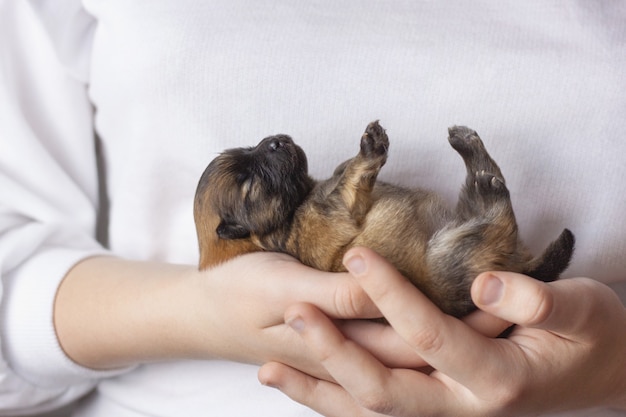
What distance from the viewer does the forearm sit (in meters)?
1.37

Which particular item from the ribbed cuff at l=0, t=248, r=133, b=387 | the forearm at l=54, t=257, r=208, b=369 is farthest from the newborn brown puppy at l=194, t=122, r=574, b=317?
the ribbed cuff at l=0, t=248, r=133, b=387

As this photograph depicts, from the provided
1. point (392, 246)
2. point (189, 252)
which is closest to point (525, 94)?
point (392, 246)

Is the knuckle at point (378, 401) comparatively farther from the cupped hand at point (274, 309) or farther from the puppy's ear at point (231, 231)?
the puppy's ear at point (231, 231)

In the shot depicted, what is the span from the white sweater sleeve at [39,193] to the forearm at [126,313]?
3 cm

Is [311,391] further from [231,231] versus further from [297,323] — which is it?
[231,231]

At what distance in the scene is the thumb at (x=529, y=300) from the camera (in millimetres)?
1005

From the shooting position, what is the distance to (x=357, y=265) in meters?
1.03

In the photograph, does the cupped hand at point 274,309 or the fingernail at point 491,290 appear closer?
the fingernail at point 491,290

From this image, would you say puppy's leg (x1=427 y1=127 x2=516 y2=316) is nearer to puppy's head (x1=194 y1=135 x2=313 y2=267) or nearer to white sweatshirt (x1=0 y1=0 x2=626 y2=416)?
white sweatshirt (x1=0 y1=0 x2=626 y2=416)

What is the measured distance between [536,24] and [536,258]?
1.40 ft

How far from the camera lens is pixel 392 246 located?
123 cm

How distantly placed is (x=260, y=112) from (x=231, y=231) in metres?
0.25

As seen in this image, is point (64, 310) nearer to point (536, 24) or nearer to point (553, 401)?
point (553, 401)

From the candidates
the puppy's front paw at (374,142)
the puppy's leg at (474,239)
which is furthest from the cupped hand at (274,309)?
the puppy's front paw at (374,142)
